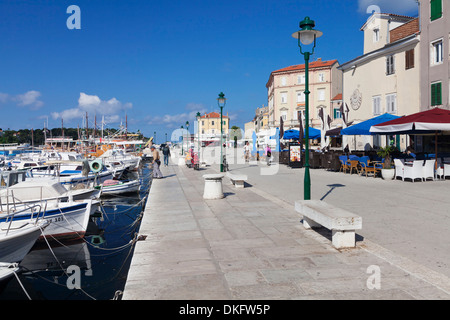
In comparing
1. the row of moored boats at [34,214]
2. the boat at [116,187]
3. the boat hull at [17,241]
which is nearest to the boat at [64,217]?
the row of moored boats at [34,214]

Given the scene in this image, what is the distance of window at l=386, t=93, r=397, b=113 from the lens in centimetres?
2377

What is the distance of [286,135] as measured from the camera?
976 inches

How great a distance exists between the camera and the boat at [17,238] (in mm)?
6488

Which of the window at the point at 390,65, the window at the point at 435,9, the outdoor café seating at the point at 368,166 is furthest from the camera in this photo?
the window at the point at 390,65

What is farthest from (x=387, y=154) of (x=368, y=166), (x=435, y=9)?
(x=435, y=9)

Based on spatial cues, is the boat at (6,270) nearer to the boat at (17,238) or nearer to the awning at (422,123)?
the boat at (17,238)

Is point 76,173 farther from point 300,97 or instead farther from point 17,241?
point 300,97

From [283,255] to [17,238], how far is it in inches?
199

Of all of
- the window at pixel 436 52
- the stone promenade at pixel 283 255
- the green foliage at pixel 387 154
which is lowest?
the stone promenade at pixel 283 255

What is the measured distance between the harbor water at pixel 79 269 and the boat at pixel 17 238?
1.54ft

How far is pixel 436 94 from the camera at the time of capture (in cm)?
2019
